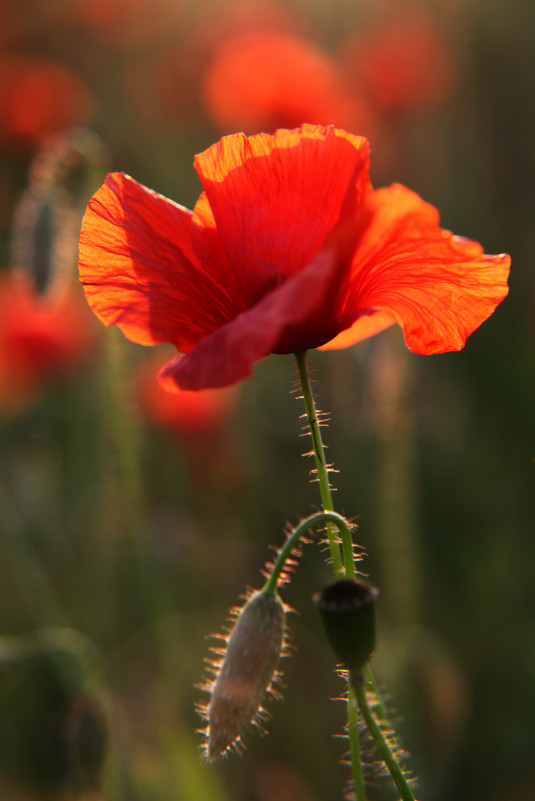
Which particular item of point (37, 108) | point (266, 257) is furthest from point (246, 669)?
point (37, 108)

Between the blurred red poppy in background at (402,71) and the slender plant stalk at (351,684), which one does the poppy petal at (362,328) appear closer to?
the slender plant stalk at (351,684)

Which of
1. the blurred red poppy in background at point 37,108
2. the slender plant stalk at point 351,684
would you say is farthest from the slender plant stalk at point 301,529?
the blurred red poppy in background at point 37,108

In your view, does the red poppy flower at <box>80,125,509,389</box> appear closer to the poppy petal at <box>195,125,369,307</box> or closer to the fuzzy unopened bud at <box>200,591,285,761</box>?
the poppy petal at <box>195,125,369,307</box>

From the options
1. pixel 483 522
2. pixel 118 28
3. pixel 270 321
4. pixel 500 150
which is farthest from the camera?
pixel 118 28

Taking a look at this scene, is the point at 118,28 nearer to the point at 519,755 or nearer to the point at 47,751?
the point at 47,751

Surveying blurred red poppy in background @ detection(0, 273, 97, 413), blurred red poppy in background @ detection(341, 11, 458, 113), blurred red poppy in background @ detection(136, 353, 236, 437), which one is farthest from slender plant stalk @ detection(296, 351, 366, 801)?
blurred red poppy in background @ detection(341, 11, 458, 113)

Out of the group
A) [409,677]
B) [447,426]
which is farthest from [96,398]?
[409,677]
